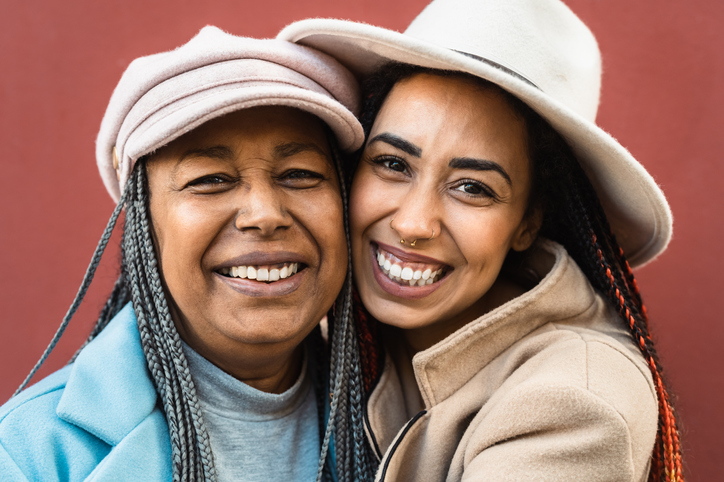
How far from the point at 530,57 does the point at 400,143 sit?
0.48 metres

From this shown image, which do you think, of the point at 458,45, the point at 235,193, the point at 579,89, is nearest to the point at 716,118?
the point at 579,89

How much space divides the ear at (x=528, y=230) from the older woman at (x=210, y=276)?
2.14 ft

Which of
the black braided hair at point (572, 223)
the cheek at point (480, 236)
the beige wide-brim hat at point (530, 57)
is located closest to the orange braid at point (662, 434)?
the black braided hair at point (572, 223)

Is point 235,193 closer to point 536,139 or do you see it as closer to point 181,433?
point 181,433

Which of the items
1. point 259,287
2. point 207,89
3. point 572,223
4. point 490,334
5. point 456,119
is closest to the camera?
point 207,89

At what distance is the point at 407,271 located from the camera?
198cm

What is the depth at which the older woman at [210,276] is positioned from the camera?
1.67 metres

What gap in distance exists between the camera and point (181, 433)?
175cm

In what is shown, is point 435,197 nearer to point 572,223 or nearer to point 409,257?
point 409,257

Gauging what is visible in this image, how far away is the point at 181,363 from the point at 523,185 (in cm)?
122

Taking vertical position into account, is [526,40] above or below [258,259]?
above

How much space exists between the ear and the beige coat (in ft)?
0.25

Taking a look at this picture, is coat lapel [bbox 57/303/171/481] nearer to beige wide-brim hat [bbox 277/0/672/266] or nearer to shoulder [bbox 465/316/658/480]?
shoulder [bbox 465/316/658/480]

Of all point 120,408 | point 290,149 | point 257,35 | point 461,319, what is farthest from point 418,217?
point 257,35
